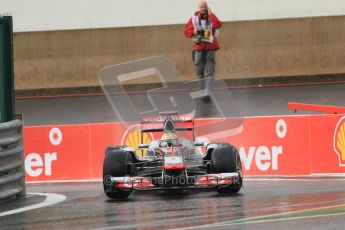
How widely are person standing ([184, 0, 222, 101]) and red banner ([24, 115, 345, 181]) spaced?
3.84 meters

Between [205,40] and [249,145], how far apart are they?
15.4ft

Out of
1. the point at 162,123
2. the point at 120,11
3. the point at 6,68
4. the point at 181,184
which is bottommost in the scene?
the point at 181,184

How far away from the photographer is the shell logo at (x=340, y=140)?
17094 mm

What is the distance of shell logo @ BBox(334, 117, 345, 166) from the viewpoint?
1709 centimetres

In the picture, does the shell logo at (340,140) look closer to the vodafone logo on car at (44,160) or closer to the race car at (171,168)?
the race car at (171,168)

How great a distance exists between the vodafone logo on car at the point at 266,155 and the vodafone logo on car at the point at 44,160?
313 centimetres

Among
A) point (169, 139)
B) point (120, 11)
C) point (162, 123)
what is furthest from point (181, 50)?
point (169, 139)

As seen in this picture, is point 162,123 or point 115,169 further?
point 162,123

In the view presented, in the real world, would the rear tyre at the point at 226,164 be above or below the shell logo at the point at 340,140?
below

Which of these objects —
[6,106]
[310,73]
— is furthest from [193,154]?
[310,73]

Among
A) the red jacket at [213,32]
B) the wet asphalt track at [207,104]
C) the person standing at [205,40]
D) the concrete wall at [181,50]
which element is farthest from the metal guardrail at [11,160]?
the concrete wall at [181,50]

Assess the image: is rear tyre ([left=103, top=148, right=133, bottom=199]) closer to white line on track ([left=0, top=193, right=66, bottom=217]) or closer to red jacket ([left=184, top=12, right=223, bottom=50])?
white line on track ([left=0, top=193, right=66, bottom=217])

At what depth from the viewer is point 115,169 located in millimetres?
14375

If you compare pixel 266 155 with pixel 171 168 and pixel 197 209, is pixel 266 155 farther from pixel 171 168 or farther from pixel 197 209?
pixel 197 209
